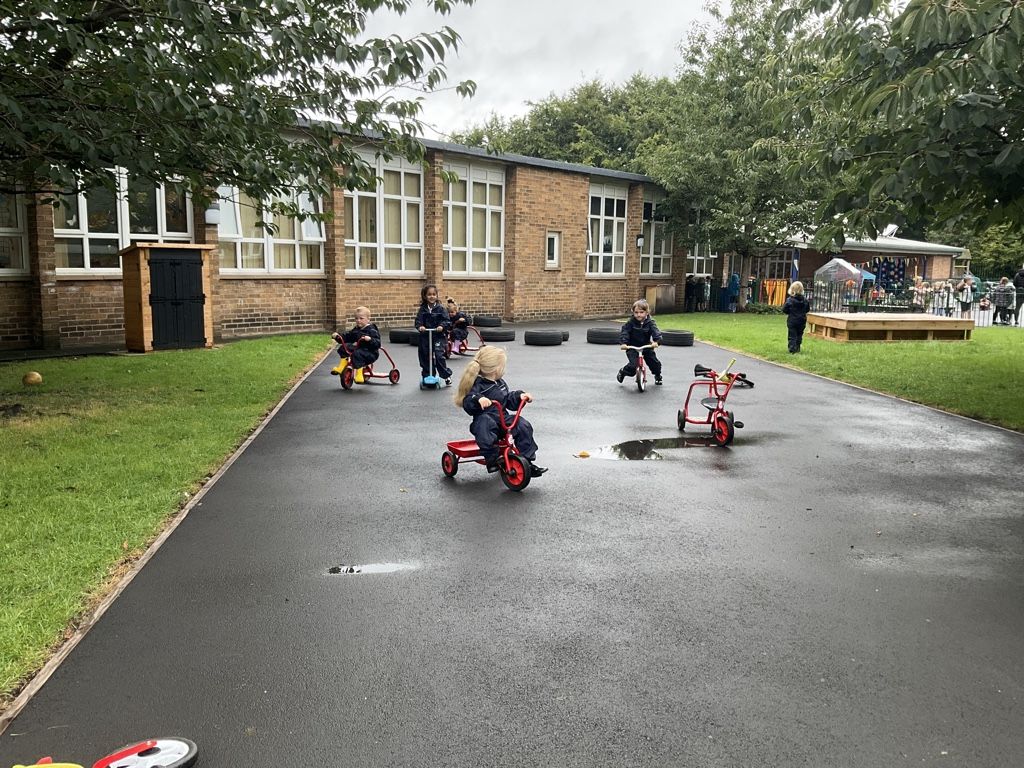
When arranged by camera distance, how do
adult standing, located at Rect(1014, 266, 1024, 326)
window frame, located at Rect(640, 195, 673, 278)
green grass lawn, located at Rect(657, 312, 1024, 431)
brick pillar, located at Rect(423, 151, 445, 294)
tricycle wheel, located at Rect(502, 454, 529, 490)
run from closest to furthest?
tricycle wheel, located at Rect(502, 454, 529, 490)
green grass lawn, located at Rect(657, 312, 1024, 431)
brick pillar, located at Rect(423, 151, 445, 294)
adult standing, located at Rect(1014, 266, 1024, 326)
window frame, located at Rect(640, 195, 673, 278)

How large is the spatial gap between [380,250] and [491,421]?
16.8 metres

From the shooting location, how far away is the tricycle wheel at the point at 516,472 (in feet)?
22.1

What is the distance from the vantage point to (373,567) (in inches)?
196

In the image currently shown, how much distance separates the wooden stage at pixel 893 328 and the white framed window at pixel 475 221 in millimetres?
10395

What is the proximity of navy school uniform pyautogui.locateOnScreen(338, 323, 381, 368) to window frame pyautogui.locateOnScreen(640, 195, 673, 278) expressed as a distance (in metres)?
21.0

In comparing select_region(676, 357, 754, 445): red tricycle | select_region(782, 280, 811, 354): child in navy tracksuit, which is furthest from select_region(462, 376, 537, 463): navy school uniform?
select_region(782, 280, 811, 354): child in navy tracksuit

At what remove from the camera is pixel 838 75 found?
8711mm

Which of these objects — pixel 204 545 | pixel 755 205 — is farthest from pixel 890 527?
pixel 755 205

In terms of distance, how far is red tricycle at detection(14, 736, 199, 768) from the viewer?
2844 mm

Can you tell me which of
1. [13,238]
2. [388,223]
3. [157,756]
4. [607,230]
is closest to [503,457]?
[157,756]

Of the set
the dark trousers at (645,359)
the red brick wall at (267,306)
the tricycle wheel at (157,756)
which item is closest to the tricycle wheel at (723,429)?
the dark trousers at (645,359)

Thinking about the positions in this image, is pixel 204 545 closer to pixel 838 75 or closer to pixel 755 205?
pixel 838 75

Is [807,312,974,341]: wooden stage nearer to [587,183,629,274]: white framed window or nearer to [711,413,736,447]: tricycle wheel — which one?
[587,183,629,274]: white framed window

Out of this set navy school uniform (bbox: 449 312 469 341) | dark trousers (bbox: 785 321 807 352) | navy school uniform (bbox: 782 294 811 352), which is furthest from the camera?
dark trousers (bbox: 785 321 807 352)
